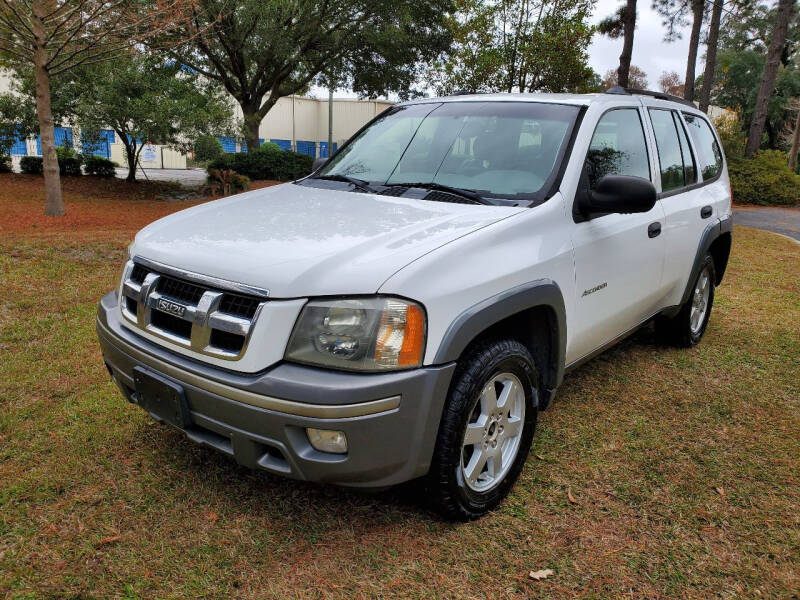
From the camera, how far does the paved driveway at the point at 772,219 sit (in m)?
14.0

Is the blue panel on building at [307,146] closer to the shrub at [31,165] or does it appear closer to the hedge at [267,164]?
the hedge at [267,164]

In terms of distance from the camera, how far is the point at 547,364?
2.91 meters

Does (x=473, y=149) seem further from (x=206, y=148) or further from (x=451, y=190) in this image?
(x=206, y=148)

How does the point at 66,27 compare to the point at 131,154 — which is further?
the point at 131,154

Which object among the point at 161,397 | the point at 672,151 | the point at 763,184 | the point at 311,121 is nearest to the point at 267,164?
the point at 763,184

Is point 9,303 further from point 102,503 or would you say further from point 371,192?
point 371,192

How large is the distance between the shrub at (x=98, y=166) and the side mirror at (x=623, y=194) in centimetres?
1727

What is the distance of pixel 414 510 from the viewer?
2.73m

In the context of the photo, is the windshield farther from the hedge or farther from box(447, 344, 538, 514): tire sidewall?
the hedge

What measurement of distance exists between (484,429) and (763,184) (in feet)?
72.0

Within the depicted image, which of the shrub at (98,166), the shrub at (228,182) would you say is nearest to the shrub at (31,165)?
the shrub at (98,166)

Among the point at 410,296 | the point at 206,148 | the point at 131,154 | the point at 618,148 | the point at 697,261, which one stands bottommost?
the point at 697,261

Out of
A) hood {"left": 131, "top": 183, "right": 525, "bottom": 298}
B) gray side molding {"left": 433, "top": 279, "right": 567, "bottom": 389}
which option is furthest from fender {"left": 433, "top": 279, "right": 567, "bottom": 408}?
hood {"left": 131, "top": 183, "right": 525, "bottom": 298}

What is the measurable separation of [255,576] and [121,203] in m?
13.1
